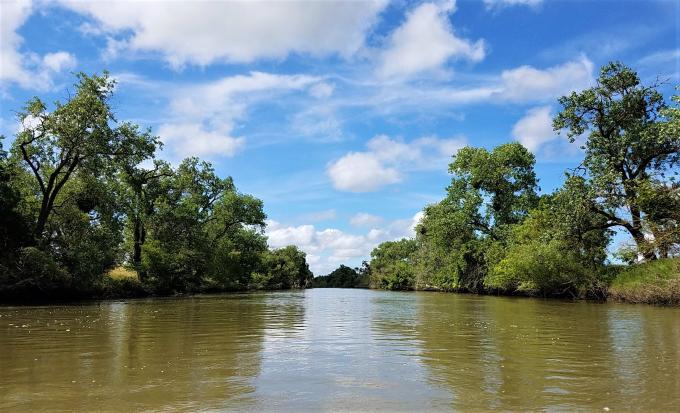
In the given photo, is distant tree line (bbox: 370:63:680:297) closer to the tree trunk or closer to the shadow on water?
the shadow on water

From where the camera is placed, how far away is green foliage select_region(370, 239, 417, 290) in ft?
337

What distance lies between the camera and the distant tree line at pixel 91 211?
29.9 meters

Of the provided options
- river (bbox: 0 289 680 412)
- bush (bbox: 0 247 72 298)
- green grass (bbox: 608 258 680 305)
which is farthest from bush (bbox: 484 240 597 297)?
bush (bbox: 0 247 72 298)

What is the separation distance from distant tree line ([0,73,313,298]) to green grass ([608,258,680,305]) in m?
33.1

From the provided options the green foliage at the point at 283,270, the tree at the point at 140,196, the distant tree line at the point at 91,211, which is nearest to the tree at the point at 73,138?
the distant tree line at the point at 91,211

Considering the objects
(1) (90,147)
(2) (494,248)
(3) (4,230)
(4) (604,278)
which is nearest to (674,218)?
(4) (604,278)

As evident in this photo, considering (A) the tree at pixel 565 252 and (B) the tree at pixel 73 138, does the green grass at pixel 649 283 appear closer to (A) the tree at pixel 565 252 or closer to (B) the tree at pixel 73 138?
(A) the tree at pixel 565 252

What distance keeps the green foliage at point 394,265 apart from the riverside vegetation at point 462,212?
44.8 m

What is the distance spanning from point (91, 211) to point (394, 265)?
297 ft

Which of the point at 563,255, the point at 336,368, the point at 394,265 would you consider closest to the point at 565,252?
the point at 563,255

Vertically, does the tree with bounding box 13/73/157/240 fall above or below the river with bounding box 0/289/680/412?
above

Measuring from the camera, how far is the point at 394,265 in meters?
122

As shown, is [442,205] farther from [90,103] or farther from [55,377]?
[55,377]

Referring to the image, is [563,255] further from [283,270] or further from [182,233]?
[283,270]
